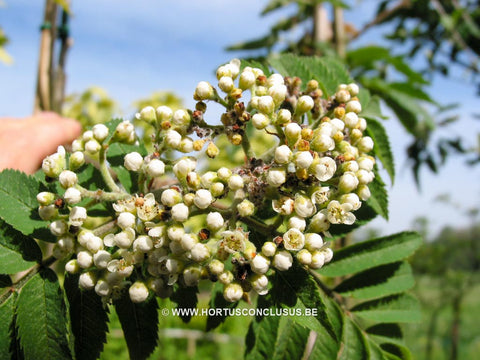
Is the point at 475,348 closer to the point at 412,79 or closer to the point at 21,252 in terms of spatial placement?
the point at 412,79

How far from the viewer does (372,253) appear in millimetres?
1647

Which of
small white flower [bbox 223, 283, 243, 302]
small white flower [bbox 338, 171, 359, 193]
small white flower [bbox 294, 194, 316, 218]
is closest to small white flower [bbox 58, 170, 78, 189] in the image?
small white flower [bbox 223, 283, 243, 302]

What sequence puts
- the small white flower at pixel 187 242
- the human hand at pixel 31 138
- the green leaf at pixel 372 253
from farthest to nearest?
A: the human hand at pixel 31 138
the green leaf at pixel 372 253
the small white flower at pixel 187 242

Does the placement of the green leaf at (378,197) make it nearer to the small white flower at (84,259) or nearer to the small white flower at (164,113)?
the small white flower at (164,113)

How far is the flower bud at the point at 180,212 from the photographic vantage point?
1.13 m

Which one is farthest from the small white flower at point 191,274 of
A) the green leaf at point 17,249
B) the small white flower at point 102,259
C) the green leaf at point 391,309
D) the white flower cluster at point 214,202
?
the green leaf at point 391,309

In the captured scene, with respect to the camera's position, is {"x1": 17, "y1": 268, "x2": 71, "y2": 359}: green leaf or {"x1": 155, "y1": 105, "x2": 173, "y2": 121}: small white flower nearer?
{"x1": 17, "y1": 268, "x2": 71, "y2": 359}: green leaf

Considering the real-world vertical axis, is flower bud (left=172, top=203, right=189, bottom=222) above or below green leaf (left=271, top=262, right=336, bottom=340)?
above

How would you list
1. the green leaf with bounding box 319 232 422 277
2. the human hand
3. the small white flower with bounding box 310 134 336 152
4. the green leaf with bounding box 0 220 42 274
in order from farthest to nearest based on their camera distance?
the human hand, the green leaf with bounding box 319 232 422 277, the green leaf with bounding box 0 220 42 274, the small white flower with bounding box 310 134 336 152

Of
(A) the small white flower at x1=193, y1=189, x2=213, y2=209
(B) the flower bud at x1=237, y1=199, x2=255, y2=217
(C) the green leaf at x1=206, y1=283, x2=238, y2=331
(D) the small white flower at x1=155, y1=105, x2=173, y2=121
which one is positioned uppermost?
(D) the small white flower at x1=155, y1=105, x2=173, y2=121

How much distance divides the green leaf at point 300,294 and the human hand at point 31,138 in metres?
1.56

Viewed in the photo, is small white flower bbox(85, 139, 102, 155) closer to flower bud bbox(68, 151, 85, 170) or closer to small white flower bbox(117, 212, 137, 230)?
flower bud bbox(68, 151, 85, 170)

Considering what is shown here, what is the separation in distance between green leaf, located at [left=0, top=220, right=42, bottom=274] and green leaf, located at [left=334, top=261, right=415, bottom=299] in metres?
1.15

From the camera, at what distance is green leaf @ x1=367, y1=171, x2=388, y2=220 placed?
152 centimetres
